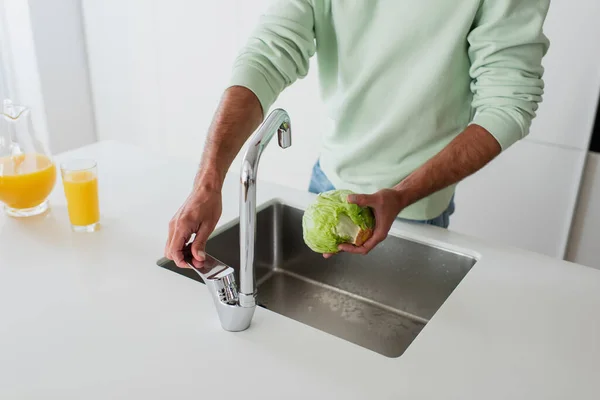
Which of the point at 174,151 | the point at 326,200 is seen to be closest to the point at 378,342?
the point at 326,200

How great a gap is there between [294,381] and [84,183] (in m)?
0.69

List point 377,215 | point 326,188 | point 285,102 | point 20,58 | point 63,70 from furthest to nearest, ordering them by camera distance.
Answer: point 63,70, point 20,58, point 285,102, point 326,188, point 377,215

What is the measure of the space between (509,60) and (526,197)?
39.8 inches

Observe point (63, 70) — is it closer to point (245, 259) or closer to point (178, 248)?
point (178, 248)

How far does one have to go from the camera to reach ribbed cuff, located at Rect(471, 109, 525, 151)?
1.34 metres

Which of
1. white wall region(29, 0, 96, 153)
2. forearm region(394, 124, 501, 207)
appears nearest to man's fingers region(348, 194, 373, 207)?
forearm region(394, 124, 501, 207)

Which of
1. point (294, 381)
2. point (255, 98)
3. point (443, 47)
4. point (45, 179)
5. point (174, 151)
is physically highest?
point (443, 47)

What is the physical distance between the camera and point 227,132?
135cm

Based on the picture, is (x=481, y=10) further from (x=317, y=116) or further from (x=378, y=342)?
(x=317, y=116)

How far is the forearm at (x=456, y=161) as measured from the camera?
1310 mm

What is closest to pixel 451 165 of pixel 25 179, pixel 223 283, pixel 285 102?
pixel 223 283

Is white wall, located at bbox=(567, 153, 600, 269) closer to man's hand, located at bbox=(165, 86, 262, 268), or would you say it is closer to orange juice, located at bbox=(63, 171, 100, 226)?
man's hand, located at bbox=(165, 86, 262, 268)

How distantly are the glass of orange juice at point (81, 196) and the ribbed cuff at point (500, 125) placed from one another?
0.87 m

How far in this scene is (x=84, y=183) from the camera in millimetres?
1311
